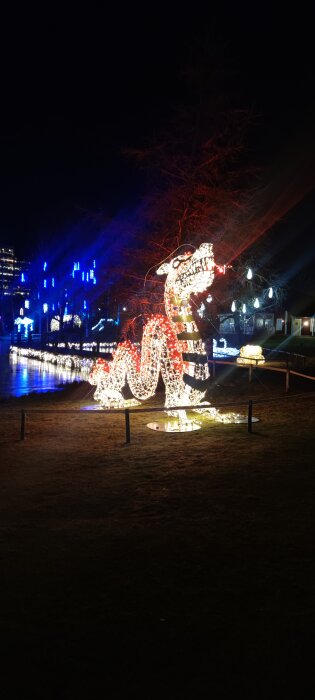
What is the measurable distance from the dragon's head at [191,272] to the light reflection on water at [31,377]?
6870 mm

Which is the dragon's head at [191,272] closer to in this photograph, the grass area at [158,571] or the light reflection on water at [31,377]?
the grass area at [158,571]

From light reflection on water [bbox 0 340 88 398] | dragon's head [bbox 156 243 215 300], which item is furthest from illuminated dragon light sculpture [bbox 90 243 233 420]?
light reflection on water [bbox 0 340 88 398]

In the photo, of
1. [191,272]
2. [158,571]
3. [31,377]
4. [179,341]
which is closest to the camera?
[158,571]

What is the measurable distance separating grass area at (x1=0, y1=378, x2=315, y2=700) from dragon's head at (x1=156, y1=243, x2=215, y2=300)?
2.73 m

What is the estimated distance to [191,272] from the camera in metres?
9.05

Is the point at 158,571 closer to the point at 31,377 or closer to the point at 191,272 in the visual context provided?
the point at 191,272

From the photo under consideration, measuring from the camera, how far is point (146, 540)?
4801 millimetres

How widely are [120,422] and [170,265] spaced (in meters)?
3.21

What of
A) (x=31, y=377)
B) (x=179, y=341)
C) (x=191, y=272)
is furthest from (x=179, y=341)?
(x=31, y=377)

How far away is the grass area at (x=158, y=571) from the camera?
3.03 meters

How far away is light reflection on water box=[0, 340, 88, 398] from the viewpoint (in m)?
16.0

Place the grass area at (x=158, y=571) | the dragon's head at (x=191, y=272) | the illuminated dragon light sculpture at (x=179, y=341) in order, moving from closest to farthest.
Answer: the grass area at (x=158, y=571)
the dragon's head at (x=191, y=272)
the illuminated dragon light sculpture at (x=179, y=341)

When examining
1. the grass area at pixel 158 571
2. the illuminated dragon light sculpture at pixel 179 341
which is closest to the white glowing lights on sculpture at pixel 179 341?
the illuminated dragon light sculpture at pixel 179 341

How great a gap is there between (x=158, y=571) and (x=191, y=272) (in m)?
5.74
